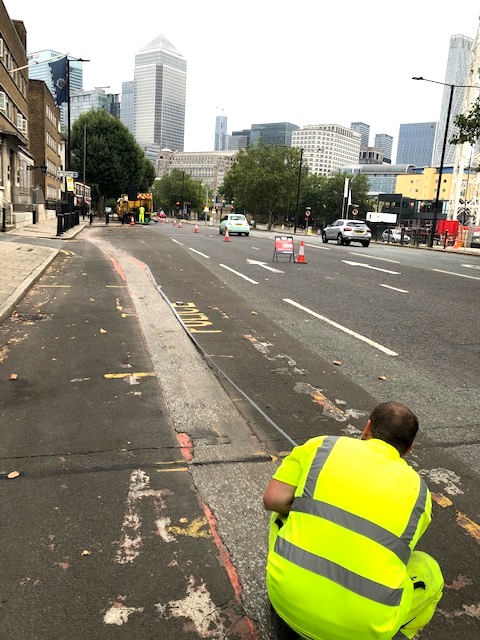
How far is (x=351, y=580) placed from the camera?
1839 mm

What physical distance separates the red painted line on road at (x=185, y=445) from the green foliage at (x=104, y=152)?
67.5 metres

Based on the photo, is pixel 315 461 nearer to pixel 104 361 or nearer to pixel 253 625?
pixel 253 625

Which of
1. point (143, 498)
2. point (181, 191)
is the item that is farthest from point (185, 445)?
point (181, 191)

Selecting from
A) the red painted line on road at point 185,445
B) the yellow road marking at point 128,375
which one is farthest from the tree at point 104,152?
the red painted line on road at point 185,445

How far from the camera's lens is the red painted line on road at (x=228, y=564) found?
2.35 metres

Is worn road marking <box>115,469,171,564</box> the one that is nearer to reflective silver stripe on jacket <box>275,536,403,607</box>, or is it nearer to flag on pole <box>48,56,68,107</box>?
reflective silver stripe on jacket <box>275,536,403,607</box>

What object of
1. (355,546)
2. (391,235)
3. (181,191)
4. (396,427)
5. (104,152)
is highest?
(104,152)

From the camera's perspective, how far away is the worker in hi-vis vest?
1.84 metres

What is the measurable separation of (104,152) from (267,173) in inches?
795

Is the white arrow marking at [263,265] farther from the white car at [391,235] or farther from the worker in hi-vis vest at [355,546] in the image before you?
the white car at [391,235]

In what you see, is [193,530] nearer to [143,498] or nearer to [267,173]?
[143,498]

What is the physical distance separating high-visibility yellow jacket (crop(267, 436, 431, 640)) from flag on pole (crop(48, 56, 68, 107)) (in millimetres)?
35147

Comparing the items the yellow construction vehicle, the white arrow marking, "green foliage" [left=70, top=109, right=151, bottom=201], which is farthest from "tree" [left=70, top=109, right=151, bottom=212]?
the white arrow marking

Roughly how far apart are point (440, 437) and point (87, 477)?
9.16ft
